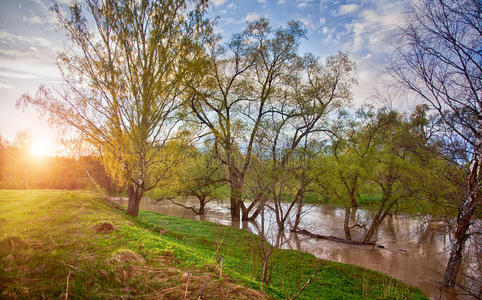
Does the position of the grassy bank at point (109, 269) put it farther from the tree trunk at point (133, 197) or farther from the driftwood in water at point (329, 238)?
the driftwood in water at point (329, 238)

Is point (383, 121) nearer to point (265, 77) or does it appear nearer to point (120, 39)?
point (265, 77)

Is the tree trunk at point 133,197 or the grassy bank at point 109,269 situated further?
the tree trunk at point 133,197

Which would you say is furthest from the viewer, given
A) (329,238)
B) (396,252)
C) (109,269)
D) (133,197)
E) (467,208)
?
(329,238)

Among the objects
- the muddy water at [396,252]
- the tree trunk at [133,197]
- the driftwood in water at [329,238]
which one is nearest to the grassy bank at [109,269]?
the muddy water at [396,252]

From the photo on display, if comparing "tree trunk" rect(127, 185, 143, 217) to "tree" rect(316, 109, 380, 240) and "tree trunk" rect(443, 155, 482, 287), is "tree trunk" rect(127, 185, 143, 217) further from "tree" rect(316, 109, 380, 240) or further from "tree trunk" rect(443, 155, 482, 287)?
"tree trunk" rect(443, 155, 482, 287)

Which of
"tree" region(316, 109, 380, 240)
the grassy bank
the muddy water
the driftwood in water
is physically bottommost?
the muddy water

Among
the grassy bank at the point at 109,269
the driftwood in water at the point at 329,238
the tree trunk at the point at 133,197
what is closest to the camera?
the grassy bank at the point at 109,269

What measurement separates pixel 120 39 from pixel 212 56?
851cm

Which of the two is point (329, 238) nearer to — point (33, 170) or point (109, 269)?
point (109, 269)

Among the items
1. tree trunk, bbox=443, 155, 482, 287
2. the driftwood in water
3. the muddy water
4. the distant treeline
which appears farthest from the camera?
the distant treeline

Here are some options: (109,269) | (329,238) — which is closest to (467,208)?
(329,238)

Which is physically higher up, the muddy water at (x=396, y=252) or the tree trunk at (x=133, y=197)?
the tree trunk at (x=133, y=197)

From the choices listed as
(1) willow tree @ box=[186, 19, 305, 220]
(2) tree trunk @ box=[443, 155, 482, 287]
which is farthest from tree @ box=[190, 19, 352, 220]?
(2) tree trunk @ box=[443, 155, 482, 287]

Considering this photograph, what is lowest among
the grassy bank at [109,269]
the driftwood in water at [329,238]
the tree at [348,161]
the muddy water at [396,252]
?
the muddy water at [396,252]
